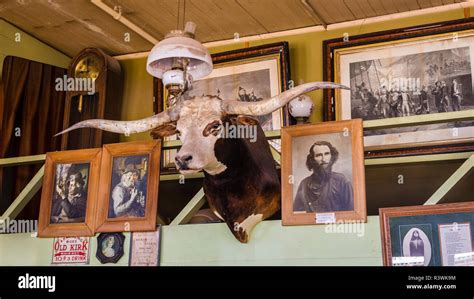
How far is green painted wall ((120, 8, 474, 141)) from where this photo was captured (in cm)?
433

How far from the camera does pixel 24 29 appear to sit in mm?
4758

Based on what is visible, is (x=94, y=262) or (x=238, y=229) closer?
(x=238, y=229)

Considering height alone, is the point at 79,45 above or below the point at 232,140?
above

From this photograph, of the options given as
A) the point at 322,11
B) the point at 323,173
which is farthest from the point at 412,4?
the point at 323,173

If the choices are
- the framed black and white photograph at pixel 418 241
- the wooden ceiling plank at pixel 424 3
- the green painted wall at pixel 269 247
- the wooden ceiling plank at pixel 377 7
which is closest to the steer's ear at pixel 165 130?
the green painted wall at pixel 269 247

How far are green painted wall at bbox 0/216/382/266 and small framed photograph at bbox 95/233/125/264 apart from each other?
33mm

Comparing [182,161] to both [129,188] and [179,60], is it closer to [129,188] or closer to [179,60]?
[179,60]

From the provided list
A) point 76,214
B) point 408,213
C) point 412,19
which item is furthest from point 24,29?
point 408,213

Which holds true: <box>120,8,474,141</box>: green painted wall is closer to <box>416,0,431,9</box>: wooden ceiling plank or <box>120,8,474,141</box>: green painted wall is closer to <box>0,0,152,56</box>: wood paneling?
<box>416,0,431,9</box>: wooden ceiling plank

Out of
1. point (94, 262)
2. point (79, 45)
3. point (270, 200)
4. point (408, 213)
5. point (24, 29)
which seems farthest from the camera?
point (79, 45)

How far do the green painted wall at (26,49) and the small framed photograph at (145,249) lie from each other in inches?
92.1
